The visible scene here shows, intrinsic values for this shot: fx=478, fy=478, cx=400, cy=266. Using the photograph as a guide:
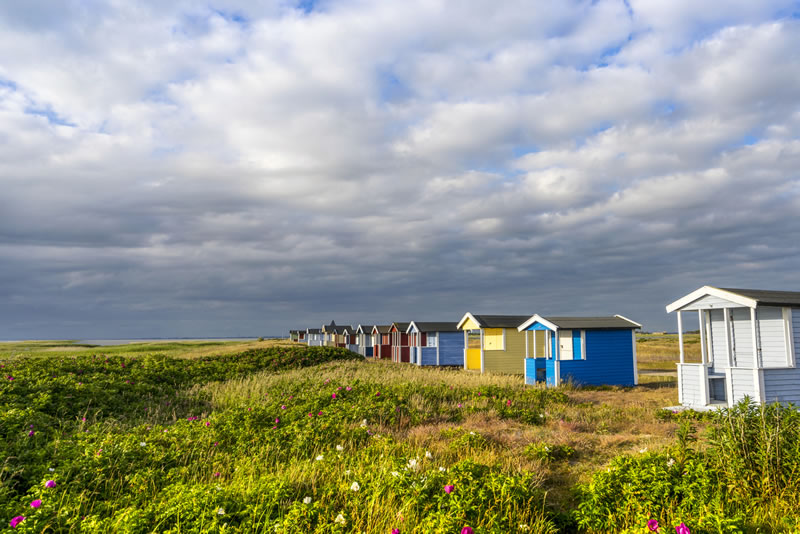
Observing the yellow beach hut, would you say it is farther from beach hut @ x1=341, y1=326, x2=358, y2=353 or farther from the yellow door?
beach hut @ x1=341, y1=326, x2=358, y2=353

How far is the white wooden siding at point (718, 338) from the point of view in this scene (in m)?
15.7

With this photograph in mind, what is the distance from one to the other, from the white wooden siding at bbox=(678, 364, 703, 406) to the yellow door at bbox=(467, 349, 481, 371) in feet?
53.8

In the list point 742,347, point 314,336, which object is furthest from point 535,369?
point 314,336

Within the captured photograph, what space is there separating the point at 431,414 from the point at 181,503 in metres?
7.19

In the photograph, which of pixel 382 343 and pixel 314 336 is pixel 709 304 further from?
pixel 314 336

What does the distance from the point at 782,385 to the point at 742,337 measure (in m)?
2.04

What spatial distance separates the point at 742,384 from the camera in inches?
535

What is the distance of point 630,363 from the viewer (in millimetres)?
21750

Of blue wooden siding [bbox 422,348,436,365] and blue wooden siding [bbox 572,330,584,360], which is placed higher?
blue wooden siding [bbox 572,330,584,360]

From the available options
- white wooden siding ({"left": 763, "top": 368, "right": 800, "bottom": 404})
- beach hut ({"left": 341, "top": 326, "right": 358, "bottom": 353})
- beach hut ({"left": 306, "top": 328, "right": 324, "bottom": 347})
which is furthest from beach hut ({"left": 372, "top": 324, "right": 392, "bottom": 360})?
white wooden siding ({"left": 763, "top": 368, "right": 800, "bottom": 404})

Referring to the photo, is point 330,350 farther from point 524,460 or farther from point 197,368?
point 524,460

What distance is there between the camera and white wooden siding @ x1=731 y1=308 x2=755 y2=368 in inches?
584

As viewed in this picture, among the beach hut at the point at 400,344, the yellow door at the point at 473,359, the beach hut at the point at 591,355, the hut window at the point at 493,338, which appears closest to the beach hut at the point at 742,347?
the beach hut at the point at 591,355

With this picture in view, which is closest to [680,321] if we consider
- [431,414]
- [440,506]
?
[431,414]
